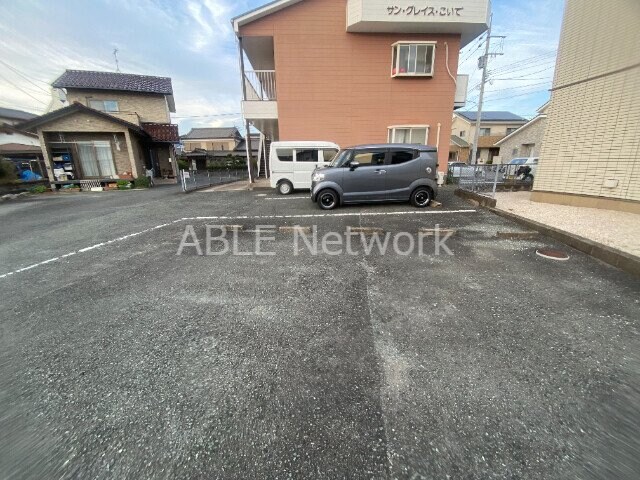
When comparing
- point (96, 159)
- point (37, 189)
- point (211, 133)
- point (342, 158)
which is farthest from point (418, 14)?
point (211, 133)

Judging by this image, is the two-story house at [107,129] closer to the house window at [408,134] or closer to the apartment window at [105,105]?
the apartment window at [105,105]

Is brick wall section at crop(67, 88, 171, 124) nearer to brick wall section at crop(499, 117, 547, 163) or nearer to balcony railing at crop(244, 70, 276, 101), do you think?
balcony railing at crop(244, 70, 276, 101)

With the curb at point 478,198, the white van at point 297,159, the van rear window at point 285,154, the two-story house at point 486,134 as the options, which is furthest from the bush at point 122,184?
the two-story house at point 486,134

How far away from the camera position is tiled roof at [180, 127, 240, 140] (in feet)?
153

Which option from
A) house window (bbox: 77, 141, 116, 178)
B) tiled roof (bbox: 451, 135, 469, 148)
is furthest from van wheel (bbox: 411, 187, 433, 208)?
tiled roof (bbox: 451, 135, 469, 148)

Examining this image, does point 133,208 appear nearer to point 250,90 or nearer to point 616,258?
point 250,90

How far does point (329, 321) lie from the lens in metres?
2.50

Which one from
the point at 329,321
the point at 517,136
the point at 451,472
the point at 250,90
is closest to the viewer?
the point at 451,472

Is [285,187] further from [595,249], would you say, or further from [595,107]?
[595,107]

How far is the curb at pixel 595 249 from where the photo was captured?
3.41m

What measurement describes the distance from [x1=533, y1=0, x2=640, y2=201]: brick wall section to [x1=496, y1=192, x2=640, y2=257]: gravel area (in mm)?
610

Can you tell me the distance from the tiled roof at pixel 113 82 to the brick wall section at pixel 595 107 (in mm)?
22614

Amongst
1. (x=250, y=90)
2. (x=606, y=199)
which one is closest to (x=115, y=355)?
(x=606, y=199)

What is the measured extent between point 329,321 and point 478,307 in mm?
1527
